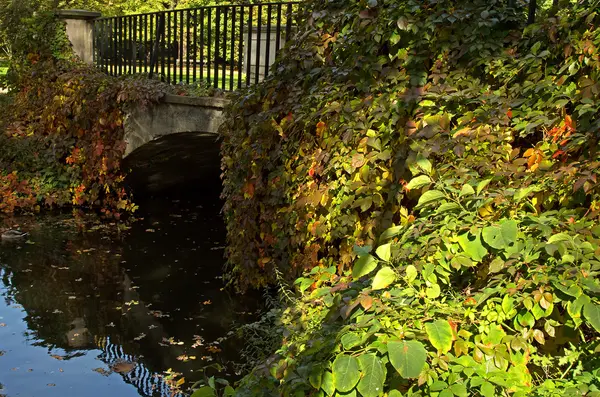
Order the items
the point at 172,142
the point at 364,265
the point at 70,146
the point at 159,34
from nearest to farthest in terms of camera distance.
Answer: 1. the point at 364,265
2. the point at 159,34
3. the point at 172,142
4. the point at 70,146

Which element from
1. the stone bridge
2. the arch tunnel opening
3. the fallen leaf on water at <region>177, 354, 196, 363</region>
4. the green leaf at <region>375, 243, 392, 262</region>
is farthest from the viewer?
the arch tunnel opening

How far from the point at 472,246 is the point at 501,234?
14cm

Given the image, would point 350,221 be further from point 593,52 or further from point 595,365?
point 595,365

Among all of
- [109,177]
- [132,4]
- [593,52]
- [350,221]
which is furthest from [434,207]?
[132,4]

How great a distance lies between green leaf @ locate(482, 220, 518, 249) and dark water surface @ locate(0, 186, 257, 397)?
298 centimetres

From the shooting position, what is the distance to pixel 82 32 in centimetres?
1078

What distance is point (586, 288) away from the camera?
232cm

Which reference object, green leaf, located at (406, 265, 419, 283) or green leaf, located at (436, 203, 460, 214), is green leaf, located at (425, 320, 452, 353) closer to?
green leaf, located at (406, 265, 419, 283)

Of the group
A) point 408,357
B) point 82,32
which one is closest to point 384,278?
point 408,357

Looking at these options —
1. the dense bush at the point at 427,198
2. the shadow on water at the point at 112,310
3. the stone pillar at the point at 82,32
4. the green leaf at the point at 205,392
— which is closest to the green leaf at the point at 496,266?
the dense bush at the point at 427,198

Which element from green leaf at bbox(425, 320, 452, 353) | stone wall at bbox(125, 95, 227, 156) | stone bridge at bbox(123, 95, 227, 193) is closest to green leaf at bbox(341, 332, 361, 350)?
green leaf at bbox(425, 320, 452, 353)

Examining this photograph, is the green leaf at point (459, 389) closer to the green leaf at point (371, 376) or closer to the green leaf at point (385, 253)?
the green leaf at point (371, 376)

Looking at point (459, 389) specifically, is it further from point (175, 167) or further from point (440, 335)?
point (175, 167)

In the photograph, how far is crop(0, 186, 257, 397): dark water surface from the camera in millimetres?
5043
